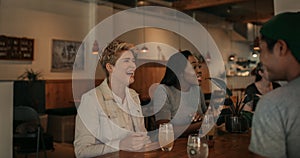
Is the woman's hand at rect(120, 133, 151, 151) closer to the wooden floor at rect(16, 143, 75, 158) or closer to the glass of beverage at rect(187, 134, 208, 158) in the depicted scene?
the glass of beverage at rect(187, 134, 208, 158)

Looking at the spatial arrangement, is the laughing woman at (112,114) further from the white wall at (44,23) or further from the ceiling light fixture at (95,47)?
the ceiling light fixture at (95,47)

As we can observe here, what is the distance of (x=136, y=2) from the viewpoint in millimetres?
5695

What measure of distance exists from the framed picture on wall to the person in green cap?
4298mm

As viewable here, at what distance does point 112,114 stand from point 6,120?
1460 millimetres

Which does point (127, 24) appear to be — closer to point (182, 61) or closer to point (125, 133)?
point (182, 61)

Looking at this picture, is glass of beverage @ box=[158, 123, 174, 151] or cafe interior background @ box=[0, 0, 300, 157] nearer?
glass of beverage @ box=[158, 123, 174, 151]

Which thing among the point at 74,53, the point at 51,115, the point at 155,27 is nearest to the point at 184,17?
the point at 155,27

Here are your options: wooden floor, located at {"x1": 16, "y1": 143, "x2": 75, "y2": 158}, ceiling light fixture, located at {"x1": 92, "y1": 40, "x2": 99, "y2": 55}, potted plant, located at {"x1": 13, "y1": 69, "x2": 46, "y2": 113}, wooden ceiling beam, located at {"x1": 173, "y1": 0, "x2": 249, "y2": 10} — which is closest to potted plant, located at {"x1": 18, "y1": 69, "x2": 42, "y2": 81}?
potted plant, located at {"x1": 13, "y1": 69, "x2": 46, "y2": 113}

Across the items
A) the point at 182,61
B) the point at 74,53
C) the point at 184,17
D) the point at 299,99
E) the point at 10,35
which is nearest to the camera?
the point at 299,99

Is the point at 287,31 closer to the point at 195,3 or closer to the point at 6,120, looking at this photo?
the point at 6,120

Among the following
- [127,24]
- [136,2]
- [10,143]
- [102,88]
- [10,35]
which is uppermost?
[136,2]

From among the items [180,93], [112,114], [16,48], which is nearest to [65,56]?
[16,48]

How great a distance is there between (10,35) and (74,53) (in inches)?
49.3

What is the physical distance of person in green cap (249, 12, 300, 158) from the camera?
0.88 meters
